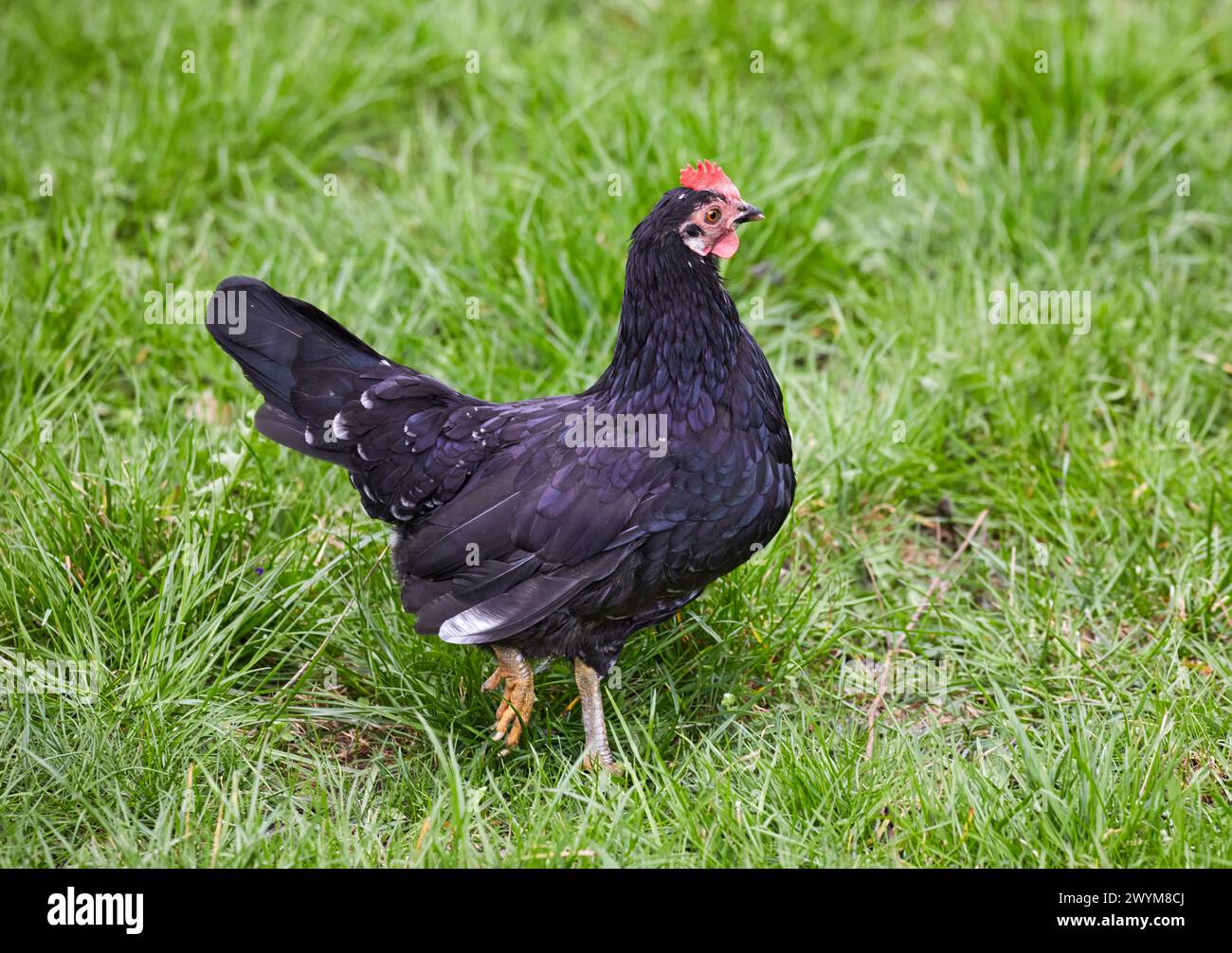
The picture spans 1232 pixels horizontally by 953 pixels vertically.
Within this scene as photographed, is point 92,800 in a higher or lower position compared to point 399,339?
lower

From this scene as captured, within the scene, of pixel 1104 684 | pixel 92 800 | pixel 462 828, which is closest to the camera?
pixel 462 828

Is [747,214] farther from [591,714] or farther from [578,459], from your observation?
[591,714]

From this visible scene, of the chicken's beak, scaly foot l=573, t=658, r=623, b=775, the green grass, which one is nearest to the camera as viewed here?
the green grass

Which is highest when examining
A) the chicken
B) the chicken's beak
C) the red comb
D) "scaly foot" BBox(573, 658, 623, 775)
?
the red comb

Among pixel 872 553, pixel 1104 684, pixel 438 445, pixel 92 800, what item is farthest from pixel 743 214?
pixel 92 800

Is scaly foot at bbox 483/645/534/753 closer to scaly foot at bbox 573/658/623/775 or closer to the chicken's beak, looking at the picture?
scaly foot at bbox 573/658/623/775

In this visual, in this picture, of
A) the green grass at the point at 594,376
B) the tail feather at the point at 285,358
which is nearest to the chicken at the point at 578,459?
the tail feather at the point at 285,358

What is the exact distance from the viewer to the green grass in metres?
3.13

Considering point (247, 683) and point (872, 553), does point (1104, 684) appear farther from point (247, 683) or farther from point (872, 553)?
point (247, 683)

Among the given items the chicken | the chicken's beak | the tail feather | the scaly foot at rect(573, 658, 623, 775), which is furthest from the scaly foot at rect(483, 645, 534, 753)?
the chicken's beak

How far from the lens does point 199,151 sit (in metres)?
5.27

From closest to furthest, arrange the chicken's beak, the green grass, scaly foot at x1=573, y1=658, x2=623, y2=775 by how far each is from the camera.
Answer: the green grass < the chicken's beak < scaly foot at x1=573, y1=658, x2=623, y2=775

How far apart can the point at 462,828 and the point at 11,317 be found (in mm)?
2748

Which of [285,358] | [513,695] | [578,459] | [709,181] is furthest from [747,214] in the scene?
[513,695]
